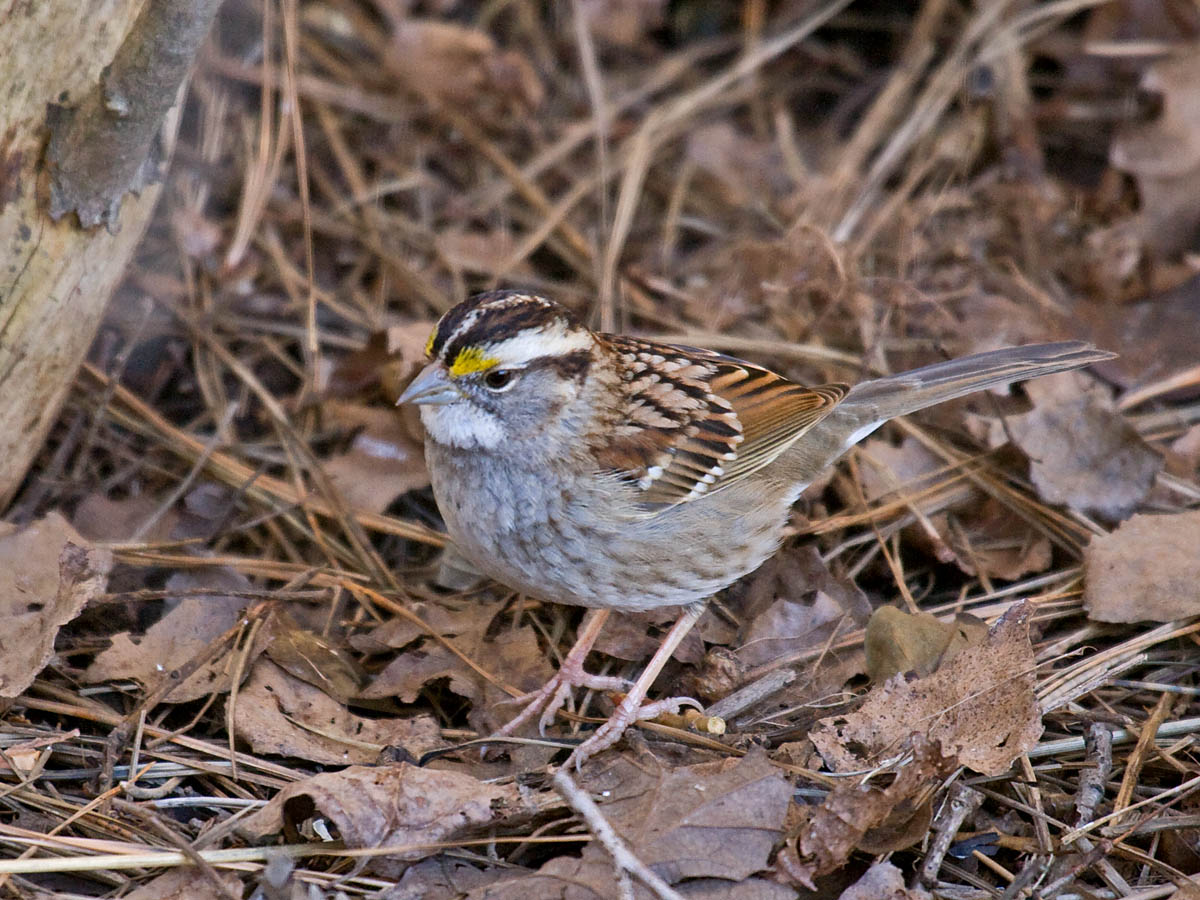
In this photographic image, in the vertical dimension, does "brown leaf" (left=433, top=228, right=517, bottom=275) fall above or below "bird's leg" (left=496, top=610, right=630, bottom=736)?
above

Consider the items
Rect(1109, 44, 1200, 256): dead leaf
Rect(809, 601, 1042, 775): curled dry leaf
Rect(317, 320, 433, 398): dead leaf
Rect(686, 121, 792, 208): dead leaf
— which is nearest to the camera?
Rect(809, 601, 1042, 775): curled dry leaf

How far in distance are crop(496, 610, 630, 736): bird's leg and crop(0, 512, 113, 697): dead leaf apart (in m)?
1.23

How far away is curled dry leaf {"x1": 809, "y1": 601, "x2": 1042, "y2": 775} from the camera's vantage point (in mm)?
3033

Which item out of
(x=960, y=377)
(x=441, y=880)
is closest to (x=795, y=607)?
(x=960, y=377)

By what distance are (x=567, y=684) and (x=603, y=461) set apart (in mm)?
712

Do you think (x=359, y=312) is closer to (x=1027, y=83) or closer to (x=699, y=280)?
(x=699, y=280)

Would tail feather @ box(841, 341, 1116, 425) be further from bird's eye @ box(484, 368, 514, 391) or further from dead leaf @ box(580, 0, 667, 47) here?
dead leaf @ box(580, 0, 667, 47)

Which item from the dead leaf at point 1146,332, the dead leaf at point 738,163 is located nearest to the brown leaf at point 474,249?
the dead leaf at point 738,163

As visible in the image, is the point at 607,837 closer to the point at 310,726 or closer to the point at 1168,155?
the point at 310,726

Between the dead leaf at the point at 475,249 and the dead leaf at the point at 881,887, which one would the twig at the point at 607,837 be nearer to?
the dead leaf at the point at 881,887

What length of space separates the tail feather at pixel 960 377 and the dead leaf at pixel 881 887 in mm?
1593

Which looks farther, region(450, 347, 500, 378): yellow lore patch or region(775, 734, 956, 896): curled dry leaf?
region(450, 347, 500, 378): yellow lore patch

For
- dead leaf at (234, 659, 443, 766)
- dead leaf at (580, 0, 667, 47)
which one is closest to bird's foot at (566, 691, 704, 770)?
dead leaf at (234, 659, 443, 766)

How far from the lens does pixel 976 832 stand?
3.03 meters
